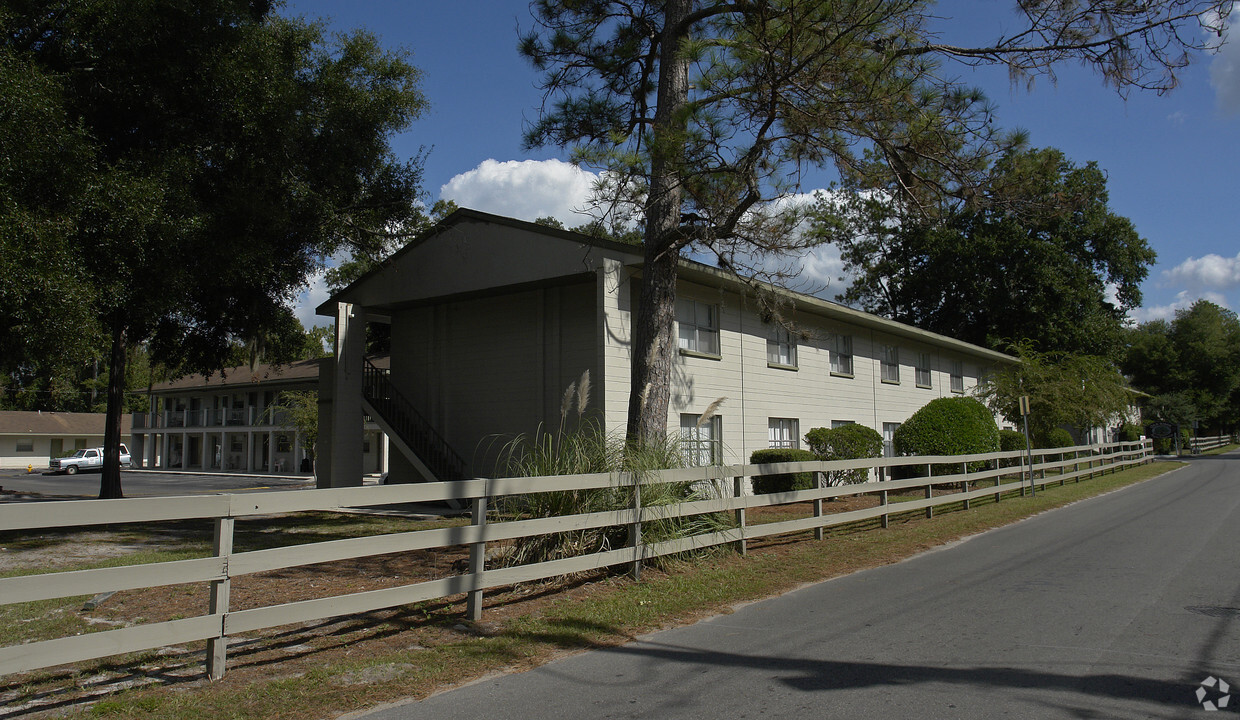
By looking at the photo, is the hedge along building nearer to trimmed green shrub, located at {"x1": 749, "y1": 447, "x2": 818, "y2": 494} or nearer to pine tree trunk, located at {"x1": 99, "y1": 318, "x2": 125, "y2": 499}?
trimmed green shrub, located at {"x1": 749, "y1": 447, "x2": 818, "y2": 494}

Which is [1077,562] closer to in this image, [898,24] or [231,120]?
[898,24]

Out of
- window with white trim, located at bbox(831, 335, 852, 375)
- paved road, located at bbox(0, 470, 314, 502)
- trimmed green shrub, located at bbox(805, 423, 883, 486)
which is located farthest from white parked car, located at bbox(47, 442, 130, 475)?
trimmed green shrub, located at bbox(805, 423, 883, 486)

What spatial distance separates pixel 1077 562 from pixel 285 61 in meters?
16.2

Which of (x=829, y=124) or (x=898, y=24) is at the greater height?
(x=898, y=24)

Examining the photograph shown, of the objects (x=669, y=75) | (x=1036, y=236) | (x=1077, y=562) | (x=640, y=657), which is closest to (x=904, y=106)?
(x=669, y=75)

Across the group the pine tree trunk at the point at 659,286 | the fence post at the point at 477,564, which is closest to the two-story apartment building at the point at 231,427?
the pine tree trunk at the point at 659,286

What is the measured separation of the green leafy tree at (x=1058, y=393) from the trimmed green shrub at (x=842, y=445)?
10701 mm

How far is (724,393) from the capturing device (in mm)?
18672

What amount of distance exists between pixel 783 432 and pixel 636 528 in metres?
12.9

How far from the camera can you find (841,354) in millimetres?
23641

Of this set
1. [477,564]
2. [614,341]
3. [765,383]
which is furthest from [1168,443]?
[477,564]

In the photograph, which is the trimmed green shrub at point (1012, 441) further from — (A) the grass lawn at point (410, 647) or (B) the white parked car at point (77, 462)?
(B) the white parked car at point (77, 462)

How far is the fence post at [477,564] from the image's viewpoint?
676 centimetres

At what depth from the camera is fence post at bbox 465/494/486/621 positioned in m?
6.76
